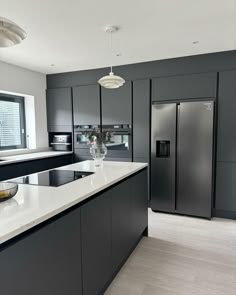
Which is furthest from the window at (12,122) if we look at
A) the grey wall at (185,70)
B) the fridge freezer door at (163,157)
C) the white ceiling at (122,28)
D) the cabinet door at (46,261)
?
the cabinet door at (46,261)

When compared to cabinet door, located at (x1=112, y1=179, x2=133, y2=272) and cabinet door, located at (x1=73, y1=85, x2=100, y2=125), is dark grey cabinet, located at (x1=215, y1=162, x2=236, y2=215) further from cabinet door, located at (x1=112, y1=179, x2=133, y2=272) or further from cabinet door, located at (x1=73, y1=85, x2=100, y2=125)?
cabinet door, located at (x1=73, y1=85, x2=100, y2=125)

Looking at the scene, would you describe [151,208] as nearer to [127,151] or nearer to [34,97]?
[127,151]

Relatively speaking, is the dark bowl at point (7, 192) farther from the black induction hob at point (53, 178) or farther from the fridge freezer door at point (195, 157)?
the fridge freezer door at point (195, 157)

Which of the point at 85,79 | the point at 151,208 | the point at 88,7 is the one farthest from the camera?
the point at 85,79

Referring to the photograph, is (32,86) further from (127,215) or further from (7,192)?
(7,192)

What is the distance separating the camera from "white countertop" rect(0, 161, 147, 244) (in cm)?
114

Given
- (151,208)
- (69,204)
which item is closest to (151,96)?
(151,208)

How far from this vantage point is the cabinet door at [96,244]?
164 cm

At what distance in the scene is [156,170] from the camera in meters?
3.85

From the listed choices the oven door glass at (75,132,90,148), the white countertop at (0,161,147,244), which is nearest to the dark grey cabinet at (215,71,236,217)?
the white countertop at (0,161,147,244)

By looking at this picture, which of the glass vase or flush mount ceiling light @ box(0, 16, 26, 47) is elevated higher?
flush mount ceiling light @ box(0, 16, 26, 47)

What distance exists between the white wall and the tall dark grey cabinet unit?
7.77 feet

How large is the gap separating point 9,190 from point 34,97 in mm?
3481

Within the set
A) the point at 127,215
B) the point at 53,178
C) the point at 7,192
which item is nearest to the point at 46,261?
the point at 7,192
